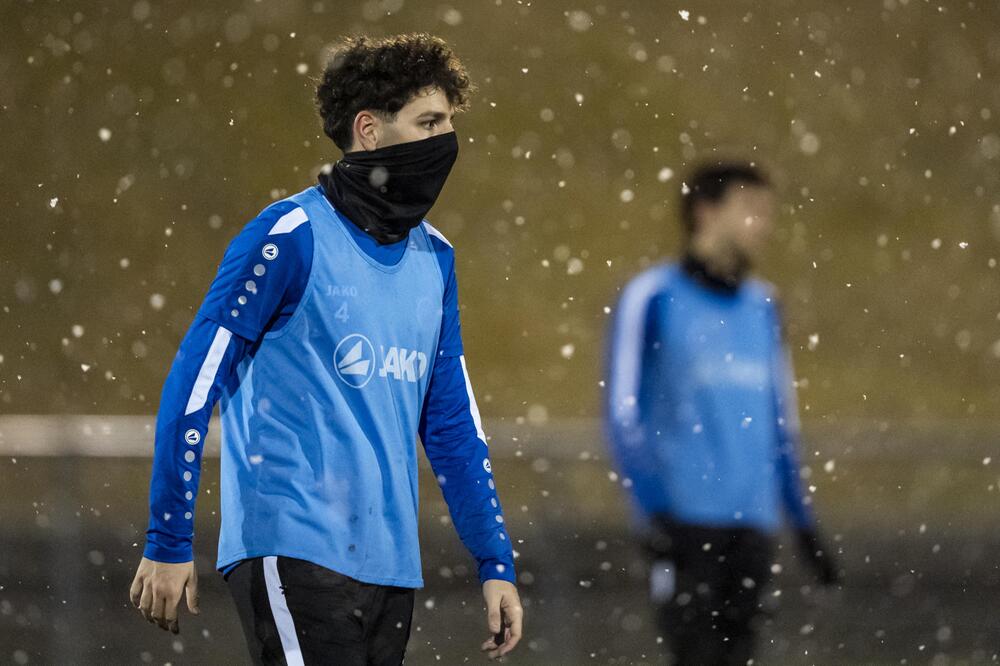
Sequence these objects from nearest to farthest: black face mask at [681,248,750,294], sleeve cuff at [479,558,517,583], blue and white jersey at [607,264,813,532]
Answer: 1. sleeve cuff at [479,558,517,583]
2. blue and white jersey at [607,264,813,532]
3. black face mask at [681,248,750,294]

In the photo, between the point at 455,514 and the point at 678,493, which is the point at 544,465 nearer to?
the point at 678,493

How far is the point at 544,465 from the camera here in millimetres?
6184

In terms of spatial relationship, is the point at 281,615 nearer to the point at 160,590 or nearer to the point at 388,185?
the point at 160,590

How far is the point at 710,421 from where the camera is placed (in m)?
3.96

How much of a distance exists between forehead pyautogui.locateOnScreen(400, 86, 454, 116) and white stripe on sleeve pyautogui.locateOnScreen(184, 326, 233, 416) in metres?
0.56

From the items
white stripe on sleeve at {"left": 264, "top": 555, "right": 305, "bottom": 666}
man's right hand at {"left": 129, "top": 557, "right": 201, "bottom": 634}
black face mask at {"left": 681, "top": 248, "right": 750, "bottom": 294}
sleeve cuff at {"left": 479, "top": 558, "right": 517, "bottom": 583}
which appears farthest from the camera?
black face mask at {"left": 681, "top": 248, "right": 750, "bottom": 294}

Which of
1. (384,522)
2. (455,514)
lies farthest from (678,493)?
(384,522)

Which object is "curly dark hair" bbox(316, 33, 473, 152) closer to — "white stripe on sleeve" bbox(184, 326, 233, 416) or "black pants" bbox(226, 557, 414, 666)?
"white stripe on sleeve" bbox(184, 326, 233, 416)

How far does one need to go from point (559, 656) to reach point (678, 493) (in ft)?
8.04

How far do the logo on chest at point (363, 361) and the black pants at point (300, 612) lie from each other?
13.1 inches

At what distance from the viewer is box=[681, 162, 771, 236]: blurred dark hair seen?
4.09 meters

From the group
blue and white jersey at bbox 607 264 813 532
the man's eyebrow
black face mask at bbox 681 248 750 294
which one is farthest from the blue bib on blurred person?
black face mask at bbox 681 248 750 294

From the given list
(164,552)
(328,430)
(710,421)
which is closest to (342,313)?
(328,430)

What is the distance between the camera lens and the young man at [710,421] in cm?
390
